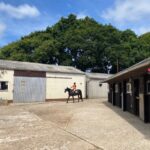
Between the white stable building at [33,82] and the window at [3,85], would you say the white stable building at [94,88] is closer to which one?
the white stable building at [33,82]

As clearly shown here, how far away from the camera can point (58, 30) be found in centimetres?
3869

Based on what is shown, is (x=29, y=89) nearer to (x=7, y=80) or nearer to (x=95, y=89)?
(x=7, y=80)

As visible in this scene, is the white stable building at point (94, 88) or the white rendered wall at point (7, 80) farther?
the white stable building at point (94, 88)

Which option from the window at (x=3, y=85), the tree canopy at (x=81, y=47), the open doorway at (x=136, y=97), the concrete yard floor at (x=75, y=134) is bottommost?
the concrete yard floor at (x=75, y=134)

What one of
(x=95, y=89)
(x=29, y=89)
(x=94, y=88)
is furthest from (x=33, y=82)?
(x=95, y=89)

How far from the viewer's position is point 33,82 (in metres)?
24.1

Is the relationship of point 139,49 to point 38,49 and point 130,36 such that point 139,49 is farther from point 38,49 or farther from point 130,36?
point 38,49

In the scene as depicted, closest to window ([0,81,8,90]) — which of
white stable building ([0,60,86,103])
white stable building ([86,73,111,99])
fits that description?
white stable building ([0,60,86,103])

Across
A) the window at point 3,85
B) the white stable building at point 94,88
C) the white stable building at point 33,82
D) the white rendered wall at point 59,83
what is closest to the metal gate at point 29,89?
the white stable building at point 33,82

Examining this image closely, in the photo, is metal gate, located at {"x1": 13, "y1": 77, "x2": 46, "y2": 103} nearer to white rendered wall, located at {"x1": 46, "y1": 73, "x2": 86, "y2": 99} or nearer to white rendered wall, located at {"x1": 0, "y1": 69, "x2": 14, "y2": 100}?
white rendered wall, located at {"x1": 0, "y1": 69, "x2": 14, "y2": 100}

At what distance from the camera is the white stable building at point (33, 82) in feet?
73.6

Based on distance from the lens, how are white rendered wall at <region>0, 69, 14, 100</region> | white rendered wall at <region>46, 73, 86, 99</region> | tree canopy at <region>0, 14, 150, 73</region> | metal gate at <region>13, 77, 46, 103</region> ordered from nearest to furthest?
white rendered wall at <region>0, 69, 14, 100</region> → metal gate at <region>13, 77, 46, 103</region> → white rendered wall at <region>46, 73, 86, 99</region> → tree canopy at <region>0, 14, 150, 73</region>

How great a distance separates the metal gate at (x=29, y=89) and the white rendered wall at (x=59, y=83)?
0.59 meters

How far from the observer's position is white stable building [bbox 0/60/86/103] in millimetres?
22438
